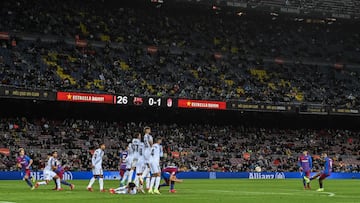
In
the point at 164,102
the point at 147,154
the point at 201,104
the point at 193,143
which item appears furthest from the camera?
the point at 193,143

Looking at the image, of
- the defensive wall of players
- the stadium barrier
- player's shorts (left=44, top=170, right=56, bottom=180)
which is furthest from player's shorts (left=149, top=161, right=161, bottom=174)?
the defensive wall of players

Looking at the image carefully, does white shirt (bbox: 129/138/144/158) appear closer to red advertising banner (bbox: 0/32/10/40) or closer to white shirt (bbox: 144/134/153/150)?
white shirt (bbox: 144/134/153/150)

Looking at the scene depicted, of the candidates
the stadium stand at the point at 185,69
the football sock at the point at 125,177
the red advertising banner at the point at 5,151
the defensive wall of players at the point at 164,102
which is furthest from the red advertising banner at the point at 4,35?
the football sock at the point at 125,177

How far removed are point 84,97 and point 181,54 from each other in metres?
15.9

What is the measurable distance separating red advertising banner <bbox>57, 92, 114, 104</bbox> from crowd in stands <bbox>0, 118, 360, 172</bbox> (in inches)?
135

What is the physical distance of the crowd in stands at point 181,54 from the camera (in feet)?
200

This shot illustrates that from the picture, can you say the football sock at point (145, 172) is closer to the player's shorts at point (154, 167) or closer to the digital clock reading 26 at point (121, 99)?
the player's shorts at point (154, 167)

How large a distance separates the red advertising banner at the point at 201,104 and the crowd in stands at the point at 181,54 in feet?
3.12

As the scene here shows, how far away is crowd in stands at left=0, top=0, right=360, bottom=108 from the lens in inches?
2405

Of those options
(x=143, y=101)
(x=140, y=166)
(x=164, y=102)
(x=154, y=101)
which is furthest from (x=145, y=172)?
(x=164, y=102)

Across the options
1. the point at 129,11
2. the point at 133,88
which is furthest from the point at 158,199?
the point at 129,11

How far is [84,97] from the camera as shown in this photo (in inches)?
2259

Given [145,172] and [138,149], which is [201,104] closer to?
[145,172]

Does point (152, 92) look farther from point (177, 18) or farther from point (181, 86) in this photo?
point (177, 18)
